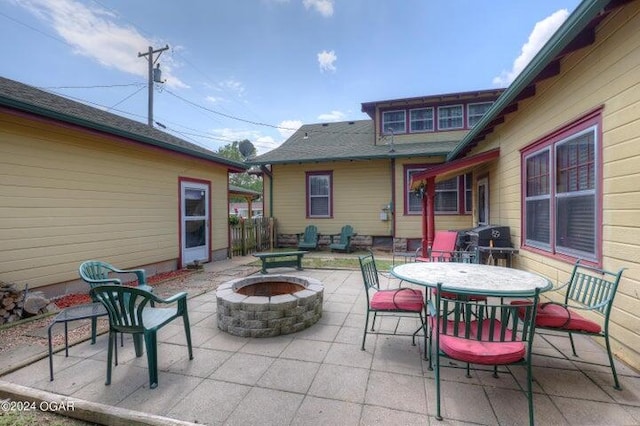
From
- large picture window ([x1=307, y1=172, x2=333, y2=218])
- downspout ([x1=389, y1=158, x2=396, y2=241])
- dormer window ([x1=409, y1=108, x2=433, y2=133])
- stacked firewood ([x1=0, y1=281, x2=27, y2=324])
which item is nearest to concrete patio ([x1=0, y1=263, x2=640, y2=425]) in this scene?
stacked firewood ([x1=0, y1=281, x2=27, y2=324])

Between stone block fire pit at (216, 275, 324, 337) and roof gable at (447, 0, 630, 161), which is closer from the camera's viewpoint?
roof gable at (447, 0, 630, 161)

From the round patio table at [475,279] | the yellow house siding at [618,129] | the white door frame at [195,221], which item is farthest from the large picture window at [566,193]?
the white door frame at [195,221]

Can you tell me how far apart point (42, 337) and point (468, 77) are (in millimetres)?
13842

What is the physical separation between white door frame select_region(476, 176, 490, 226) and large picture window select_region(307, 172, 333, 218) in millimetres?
4665

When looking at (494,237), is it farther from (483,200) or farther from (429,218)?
(483,200)

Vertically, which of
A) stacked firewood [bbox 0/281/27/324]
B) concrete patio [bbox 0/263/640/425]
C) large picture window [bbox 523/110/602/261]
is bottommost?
concrete patio [bbox 0/263/640/425]

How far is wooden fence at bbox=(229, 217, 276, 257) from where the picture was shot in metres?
9.33

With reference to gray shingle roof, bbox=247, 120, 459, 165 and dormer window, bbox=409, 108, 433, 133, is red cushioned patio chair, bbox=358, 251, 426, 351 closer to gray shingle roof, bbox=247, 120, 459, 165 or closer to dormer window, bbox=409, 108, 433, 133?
gray shingle roof, bbox=247, 120, 459, 165

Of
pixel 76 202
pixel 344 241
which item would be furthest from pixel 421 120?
pixel 76 202

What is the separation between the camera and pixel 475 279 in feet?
8.58

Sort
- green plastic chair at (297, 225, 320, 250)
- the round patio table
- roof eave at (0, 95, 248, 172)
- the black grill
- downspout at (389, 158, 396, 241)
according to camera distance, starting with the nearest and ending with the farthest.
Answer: the round patio table → roof eave at (0, 95, 248, 172) → the black grill → downspout at (389, 158, 396, 241) → green plastic chair at (297, 225, 320, 250)

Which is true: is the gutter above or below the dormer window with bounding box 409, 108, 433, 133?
below

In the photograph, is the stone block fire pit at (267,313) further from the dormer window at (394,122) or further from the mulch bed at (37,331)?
the dormer window at (394,122)

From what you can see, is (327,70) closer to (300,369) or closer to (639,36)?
(639,36)
